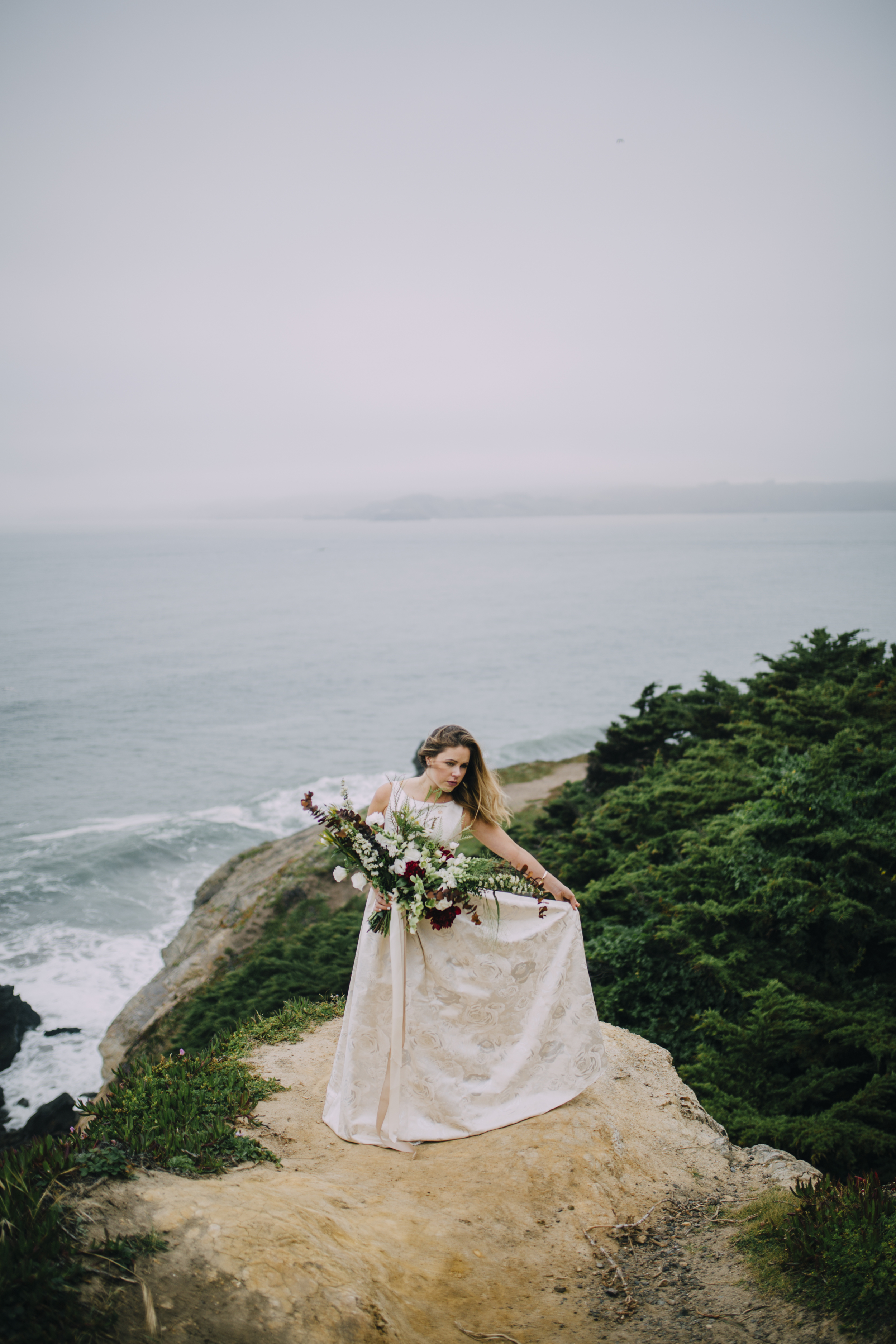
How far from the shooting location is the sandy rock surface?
310 cm

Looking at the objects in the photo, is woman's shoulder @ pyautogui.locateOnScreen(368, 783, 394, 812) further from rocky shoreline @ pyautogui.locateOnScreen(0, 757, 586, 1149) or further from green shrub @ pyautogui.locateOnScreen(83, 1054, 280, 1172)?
rocky shoreline @ pyautogui.locateOnScreen(0, 757, 586, 1149)

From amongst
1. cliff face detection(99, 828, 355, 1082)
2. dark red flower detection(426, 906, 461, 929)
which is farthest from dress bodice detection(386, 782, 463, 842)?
cliff face detection(99, 828, 355, 1082)

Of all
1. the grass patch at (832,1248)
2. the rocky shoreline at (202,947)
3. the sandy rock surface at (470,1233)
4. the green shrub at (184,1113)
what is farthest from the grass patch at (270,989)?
the grass patch at (832,1248)

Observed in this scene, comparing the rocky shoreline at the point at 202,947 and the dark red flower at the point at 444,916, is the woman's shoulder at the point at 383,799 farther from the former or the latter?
the rocky shoreline at the point at 202,947

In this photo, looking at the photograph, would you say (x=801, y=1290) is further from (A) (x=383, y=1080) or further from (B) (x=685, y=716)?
(B) (x=685, y=716)

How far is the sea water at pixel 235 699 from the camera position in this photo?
75.0 feet

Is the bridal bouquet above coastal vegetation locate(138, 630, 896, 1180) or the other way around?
above

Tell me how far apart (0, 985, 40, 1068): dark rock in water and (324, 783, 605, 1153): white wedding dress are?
14.4 meters

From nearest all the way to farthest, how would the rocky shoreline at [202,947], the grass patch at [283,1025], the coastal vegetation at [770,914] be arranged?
1. the coastal vegetation at [770,914]
2. the grass patch at [283,1025]
3. the rocky shoreline at [202,947]

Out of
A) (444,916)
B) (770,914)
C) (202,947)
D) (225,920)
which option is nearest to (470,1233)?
(444,916)

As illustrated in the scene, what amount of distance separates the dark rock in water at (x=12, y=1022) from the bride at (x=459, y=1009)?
47.3 feet

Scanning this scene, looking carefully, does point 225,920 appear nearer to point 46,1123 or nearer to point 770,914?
point 46,1123

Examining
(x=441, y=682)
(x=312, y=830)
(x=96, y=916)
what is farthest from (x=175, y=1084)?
(x=441, y=682)

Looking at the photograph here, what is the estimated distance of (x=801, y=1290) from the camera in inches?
143
